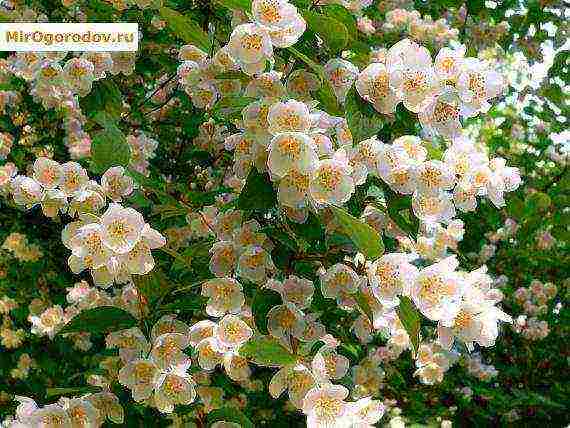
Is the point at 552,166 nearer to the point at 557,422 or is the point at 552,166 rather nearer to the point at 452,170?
the point at 557,422

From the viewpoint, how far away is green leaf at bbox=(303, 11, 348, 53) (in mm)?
1574

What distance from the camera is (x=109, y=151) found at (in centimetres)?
173

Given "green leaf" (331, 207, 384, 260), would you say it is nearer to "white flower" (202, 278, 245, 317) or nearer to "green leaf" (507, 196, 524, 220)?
"white flower" (202, 278, 245, 317)

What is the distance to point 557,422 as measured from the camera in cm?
545

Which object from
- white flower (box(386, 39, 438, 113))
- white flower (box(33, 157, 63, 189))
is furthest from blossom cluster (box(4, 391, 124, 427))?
white flower (box(386, 39, 438, 113))

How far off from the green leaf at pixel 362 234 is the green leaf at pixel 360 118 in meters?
0.15

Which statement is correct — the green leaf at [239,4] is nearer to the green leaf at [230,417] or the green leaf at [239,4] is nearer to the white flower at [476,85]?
the white flower at [476,85]

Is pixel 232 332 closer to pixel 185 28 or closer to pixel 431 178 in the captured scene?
pixel 431 178

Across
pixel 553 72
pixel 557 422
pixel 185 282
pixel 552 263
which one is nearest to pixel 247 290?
pixel 185 282

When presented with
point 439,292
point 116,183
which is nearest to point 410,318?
point 439,292

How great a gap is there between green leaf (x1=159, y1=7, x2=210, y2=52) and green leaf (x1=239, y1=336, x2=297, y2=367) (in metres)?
0.68

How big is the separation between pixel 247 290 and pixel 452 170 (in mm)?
587

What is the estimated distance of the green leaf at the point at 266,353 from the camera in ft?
4.74

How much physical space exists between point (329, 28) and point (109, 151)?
0.56 meters
